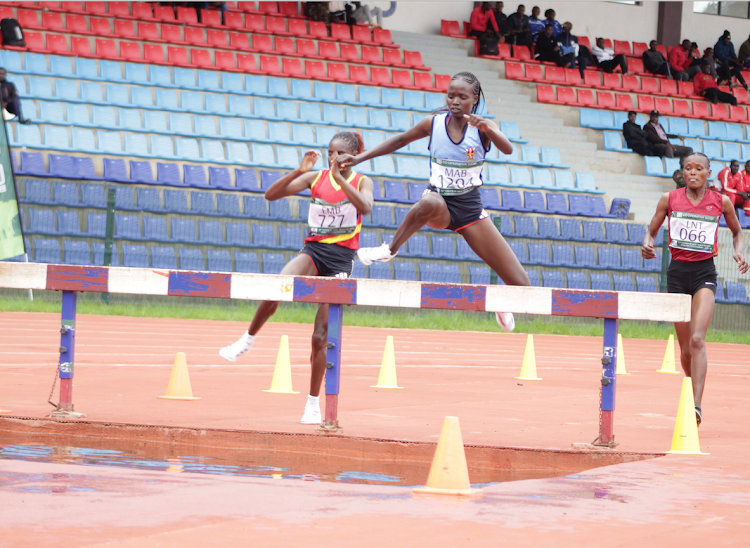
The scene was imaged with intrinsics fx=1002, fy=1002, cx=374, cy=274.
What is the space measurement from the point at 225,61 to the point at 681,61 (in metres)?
15.5

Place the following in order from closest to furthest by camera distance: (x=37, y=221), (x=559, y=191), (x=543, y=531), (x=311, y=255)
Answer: (x=543, y=531) → (x=311, y=255) → (x=37, y=221) → (x=559, y=191)

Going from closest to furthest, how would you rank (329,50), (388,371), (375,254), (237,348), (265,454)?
(265,454), (375,254), (237,348), (388,371), (329,50)

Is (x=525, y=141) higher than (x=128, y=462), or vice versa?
(x=525, y=141)

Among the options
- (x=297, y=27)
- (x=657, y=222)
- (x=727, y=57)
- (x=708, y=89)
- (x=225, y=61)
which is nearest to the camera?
(x=657, y=222)

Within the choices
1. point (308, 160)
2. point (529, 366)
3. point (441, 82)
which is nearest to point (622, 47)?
point (441, 82)

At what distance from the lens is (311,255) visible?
7.42 m

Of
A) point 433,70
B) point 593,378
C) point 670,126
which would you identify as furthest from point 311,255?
point 670,126

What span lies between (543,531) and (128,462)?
2.69 meters

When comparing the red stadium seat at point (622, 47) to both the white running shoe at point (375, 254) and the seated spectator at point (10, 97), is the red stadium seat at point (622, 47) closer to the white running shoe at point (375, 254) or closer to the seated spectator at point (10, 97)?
the seated spectator at point (10, 97)

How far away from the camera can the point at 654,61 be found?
30.6 meters

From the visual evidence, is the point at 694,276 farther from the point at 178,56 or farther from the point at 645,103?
the point at 645,103

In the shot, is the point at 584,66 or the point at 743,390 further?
the point at 584,66

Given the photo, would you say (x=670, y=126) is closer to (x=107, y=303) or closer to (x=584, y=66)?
(x=584, y=66)

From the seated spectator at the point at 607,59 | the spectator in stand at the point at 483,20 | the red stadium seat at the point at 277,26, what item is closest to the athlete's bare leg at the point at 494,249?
the red stadium seat at the point at 277,26
